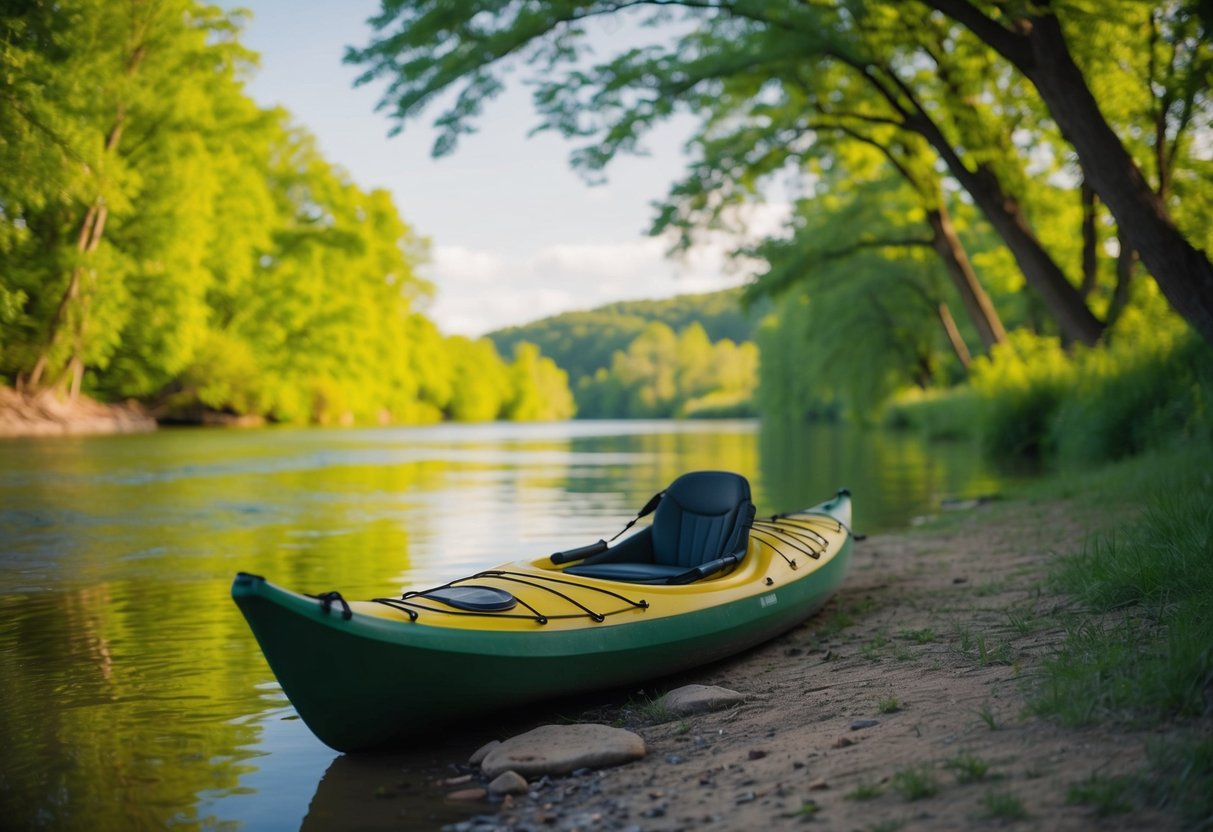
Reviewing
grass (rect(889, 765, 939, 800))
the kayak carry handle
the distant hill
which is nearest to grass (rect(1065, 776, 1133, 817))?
grass (rect(889, 765, 939, 800))

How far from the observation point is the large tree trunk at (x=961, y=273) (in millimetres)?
18578

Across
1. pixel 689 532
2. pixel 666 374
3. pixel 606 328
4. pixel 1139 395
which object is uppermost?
pixel 606 328

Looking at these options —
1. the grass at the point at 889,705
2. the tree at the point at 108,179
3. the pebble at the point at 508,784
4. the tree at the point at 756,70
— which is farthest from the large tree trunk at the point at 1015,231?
the tree at the point at 108,179

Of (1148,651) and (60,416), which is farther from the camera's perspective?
(60,416)

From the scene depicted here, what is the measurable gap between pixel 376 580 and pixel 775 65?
Answer: 27.8ft

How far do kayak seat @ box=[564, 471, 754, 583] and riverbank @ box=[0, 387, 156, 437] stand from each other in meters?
25.4

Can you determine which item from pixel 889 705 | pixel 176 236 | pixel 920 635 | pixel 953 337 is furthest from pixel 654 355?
pixel 889 705

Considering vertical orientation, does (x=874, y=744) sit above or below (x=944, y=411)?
below

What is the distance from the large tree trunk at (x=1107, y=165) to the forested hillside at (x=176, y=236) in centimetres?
1128

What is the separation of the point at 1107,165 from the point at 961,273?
35.8 feet

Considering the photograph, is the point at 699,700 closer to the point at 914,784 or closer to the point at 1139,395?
the point at 914,784

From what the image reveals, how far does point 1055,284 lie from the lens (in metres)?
13.5

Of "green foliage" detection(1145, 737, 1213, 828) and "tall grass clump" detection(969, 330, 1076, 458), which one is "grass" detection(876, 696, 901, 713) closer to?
"green foliage" detection(1145, 737, 1213, 828)

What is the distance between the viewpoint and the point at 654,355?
133750mm
